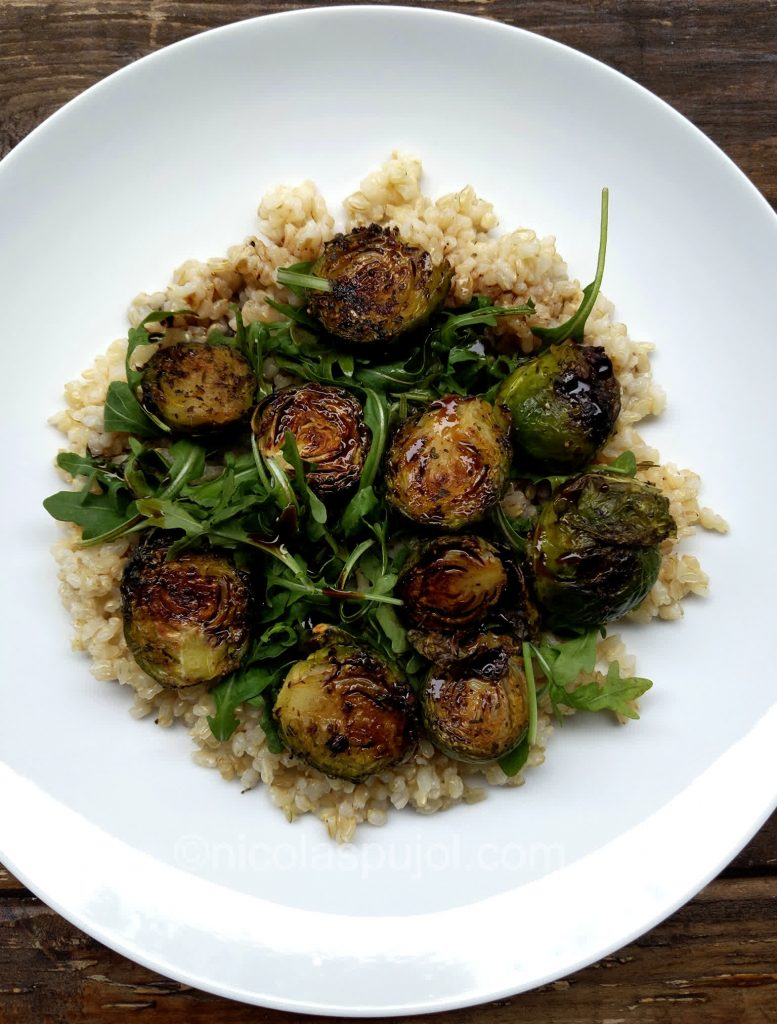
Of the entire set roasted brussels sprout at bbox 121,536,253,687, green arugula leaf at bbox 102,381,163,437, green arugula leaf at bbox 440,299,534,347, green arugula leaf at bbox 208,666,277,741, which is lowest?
green arugula leaf at bbox 208,666,277,741

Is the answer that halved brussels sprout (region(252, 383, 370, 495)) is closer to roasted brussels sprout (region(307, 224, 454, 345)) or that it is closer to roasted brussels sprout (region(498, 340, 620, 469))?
roasted brussels sprout (region(307, 224, 454, 345))

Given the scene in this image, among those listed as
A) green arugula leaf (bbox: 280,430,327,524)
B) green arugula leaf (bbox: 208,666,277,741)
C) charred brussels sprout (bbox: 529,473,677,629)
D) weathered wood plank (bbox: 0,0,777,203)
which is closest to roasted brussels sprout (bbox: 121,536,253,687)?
green arugula leaf (bbox: 208,666,277,741)

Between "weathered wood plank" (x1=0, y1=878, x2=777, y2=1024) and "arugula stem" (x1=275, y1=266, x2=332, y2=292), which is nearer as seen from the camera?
"arugula stem" (x1=275, y1=266, x2=332, y2=292)

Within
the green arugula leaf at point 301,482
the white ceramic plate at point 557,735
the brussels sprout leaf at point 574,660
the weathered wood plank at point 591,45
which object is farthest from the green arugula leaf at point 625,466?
the weathered wood plank at point 591,45

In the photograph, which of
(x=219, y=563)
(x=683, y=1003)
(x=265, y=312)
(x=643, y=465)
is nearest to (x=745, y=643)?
(x=643, y=465)

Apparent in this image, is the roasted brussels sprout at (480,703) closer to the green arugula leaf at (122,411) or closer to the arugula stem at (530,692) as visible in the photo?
the arugula stem at (530,692)

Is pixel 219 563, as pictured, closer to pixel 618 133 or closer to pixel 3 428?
pixel 3 428

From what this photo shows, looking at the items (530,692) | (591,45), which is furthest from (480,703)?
(591,45)

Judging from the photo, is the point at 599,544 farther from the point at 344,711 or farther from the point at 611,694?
the point at 344,711
